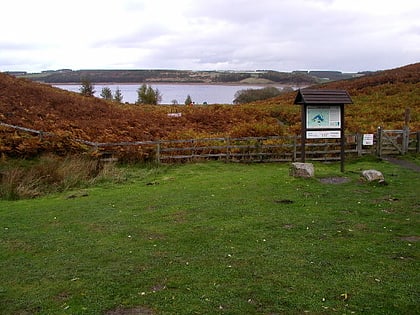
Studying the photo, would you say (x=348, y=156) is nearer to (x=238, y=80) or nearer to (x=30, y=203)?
(x=30, y=203)

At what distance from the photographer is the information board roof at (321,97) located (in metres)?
15.4

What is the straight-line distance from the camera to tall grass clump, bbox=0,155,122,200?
13008 mm

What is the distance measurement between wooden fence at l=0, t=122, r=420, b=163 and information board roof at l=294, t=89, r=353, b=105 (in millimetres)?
3792

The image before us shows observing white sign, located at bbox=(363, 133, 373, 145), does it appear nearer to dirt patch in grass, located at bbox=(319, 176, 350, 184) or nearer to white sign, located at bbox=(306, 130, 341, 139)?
white sign, located at bbox=(306, 130, 341, 139)

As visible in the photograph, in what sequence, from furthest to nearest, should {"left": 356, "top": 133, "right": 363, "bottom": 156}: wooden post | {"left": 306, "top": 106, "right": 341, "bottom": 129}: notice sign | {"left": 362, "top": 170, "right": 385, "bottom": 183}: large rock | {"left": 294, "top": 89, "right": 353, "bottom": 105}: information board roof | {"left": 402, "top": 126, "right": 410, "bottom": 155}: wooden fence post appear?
{"left": 402, "top": 126, "right": 410, "bottom": 155}: wooden fence post, {"left": 356, "top": 133, "right": 363, "bottom": 156}: wooden post, {"left": 306, "top": 106, "right": 341, "bottom": 129}: notice sign, {"left": 294, "top": 89, "right": 353, "bottom": 105}: information board roof, {"left": 362, "top": 170, "right": 385, "bottom": 183}: large rock

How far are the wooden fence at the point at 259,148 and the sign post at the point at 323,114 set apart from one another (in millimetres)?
3194

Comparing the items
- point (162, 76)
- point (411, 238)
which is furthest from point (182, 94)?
point (411, 238)

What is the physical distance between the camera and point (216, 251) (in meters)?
7.15

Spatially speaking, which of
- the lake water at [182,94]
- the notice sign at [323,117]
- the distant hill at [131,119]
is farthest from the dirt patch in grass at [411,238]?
the lake water at [182,94]

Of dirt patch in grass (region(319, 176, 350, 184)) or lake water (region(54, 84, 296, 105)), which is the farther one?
lake water (region(54, 84, 296, 105))

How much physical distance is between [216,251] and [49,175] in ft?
29.4

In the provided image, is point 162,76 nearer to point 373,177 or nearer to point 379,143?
point 379,143

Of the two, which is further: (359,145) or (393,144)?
(393,144)

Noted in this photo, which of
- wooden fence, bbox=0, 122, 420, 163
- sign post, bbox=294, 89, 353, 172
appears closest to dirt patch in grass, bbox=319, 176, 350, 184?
sign post, bbox=294, 89, 353, 172
